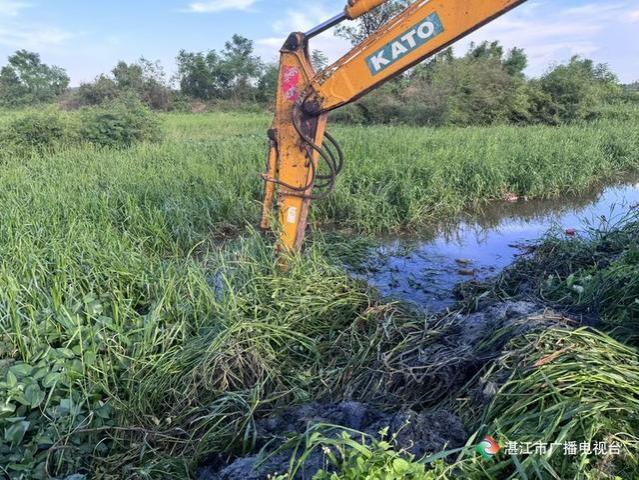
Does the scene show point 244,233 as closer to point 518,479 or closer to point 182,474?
point 182,474

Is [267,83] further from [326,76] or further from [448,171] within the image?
[326,76]

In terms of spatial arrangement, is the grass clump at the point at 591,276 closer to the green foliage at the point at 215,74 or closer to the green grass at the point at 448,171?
the green grass at the point at 448,171

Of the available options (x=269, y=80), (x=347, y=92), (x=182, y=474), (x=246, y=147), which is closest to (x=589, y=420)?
(x=182, y=474)

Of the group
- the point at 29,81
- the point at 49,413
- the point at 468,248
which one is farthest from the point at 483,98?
the point at 29,81

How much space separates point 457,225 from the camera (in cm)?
652

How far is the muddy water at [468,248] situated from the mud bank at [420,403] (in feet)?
3.90

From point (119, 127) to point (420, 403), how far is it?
1079 cm

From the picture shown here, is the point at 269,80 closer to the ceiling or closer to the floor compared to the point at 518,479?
closer to the ceiling

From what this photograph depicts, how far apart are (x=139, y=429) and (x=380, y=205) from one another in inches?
181

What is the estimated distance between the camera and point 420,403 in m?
2.34

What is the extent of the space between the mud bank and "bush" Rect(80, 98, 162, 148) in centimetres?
974

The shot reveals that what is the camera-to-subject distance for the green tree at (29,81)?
35.9 meters

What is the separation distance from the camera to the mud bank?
1.80 m

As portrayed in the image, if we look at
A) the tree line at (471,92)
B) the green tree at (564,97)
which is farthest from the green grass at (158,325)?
the green tree at (564,97)
